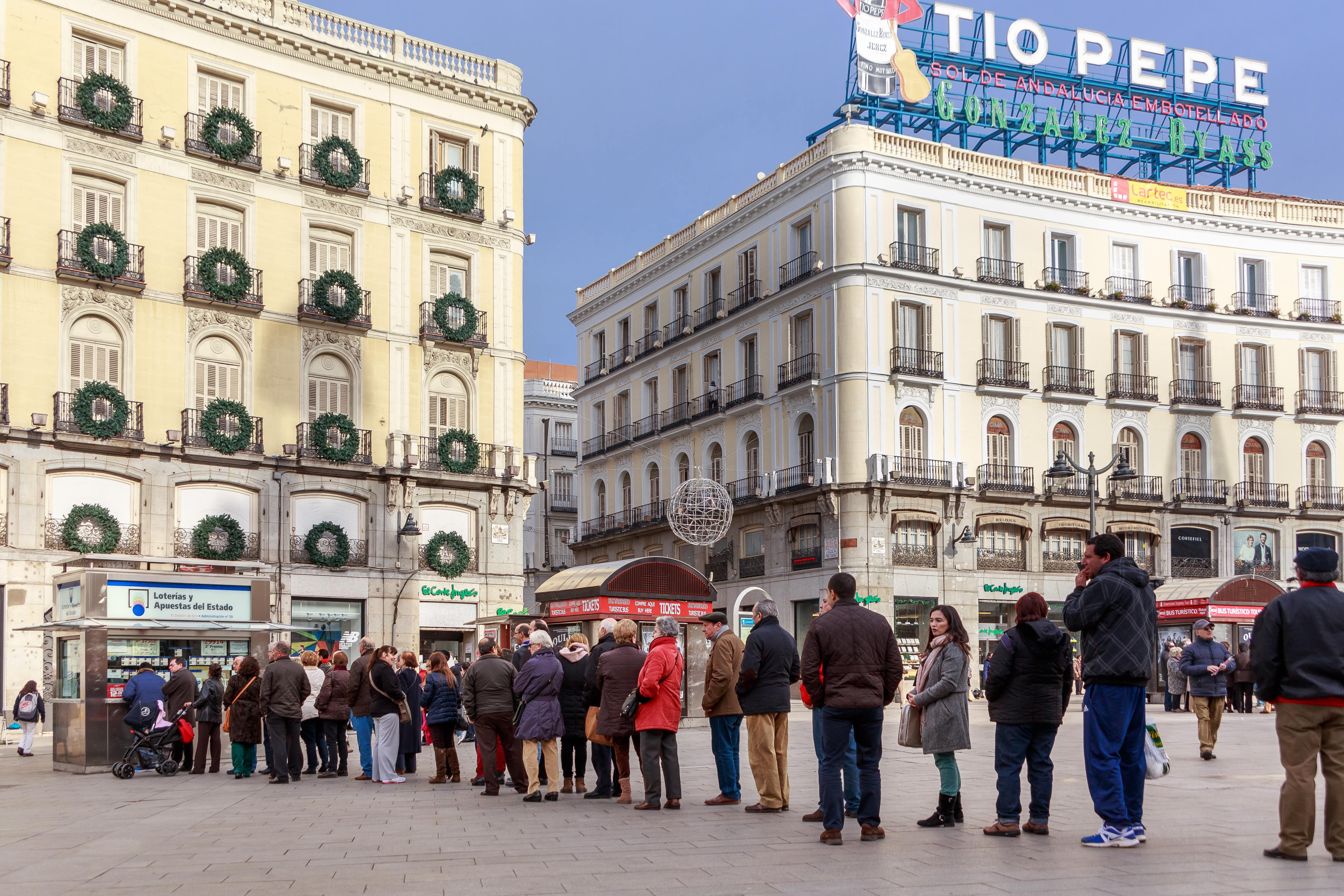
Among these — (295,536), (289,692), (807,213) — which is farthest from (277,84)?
(289,692)

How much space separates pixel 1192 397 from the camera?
51344 millimetres

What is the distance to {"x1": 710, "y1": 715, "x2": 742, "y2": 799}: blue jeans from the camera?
Answer: 13.2 meters

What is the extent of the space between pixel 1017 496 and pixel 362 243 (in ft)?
79.1

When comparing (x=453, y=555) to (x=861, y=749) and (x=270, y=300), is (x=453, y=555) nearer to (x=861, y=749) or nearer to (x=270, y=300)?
(x=270, y=300)

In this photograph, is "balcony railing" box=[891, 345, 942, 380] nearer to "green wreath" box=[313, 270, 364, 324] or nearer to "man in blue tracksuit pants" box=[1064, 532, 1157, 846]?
"green wreath" box=[313, 270, 364, 324]

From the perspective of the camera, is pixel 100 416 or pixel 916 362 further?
pixel 916 362

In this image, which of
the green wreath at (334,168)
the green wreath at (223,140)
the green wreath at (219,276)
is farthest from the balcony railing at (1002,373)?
the green wreath at (223,140)

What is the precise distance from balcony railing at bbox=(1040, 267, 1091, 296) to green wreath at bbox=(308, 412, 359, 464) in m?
25.9

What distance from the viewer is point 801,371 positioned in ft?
161

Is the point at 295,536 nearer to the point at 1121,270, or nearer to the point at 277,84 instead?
the point at 277,84

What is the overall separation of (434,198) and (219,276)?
709 cm

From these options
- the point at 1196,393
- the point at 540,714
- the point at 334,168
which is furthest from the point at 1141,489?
the point at 540,714

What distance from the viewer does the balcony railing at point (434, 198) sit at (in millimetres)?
40406

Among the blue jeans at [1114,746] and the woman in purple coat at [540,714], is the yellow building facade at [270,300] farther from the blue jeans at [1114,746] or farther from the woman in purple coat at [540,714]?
the blue jeans at [1114,746]
